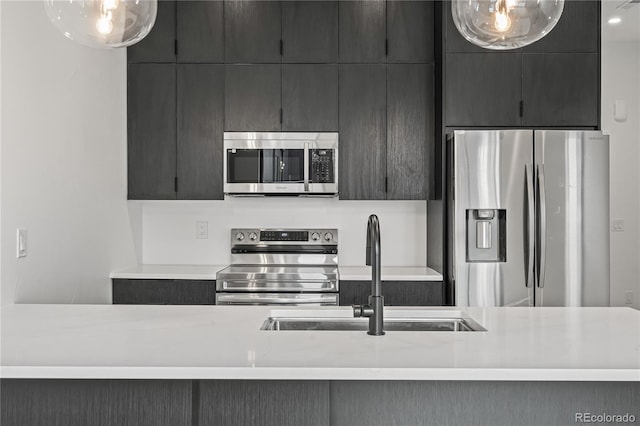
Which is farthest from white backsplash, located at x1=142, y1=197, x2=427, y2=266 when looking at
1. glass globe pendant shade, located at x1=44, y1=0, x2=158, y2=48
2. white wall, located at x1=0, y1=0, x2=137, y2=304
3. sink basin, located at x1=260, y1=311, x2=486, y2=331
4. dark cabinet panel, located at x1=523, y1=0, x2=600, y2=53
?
glass globe pendant shade, located at x1=44, y1=0, x2=158, y2=48

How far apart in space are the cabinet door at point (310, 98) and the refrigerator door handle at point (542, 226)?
129 cm

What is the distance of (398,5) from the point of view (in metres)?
3.71

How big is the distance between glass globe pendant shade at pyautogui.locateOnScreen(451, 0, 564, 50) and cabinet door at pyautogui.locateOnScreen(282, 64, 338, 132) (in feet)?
6.49

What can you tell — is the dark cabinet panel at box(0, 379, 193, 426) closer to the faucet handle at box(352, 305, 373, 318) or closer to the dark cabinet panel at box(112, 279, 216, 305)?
the faucet handle at box(352, 305, 373, 318)

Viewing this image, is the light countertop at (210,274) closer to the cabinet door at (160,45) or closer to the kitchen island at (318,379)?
the cabinet door at (160,45)

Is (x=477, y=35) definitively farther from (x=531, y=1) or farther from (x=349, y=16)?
(x=349, y=16)

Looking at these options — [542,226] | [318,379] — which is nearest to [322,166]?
[542,226]

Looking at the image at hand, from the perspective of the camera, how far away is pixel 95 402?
1.48 metres

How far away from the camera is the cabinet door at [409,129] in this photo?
3.71 m

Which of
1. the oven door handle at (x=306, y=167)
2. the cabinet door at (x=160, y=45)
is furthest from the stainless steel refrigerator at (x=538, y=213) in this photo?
the cabinet door at (x=160, y=45)

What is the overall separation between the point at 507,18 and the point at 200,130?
246cm

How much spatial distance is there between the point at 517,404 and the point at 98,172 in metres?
2.63

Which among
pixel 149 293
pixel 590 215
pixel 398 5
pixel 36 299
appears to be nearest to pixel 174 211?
A: pixel 149 293

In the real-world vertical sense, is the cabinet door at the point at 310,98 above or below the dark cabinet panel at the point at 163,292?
above
